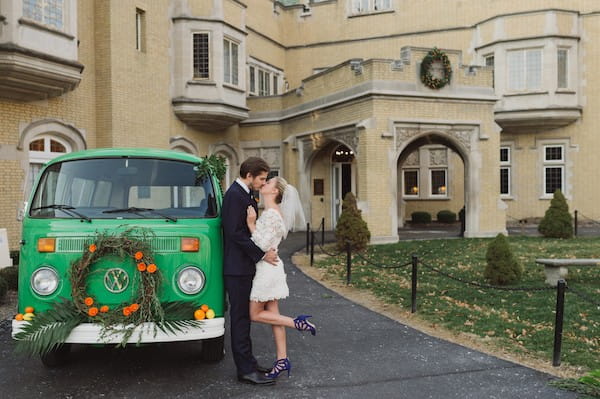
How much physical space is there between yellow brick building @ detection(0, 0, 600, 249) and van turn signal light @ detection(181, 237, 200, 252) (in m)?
9.06

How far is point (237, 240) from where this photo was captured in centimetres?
465

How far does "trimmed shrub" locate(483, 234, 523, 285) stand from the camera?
9148 millimetres

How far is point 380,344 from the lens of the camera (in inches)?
243

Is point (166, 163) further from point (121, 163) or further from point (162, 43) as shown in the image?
point (162, 43)

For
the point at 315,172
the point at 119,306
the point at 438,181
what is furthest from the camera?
the point at 438,181

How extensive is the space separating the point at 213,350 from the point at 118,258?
1.47m

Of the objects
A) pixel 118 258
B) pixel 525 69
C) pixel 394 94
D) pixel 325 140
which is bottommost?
pixel 118 258

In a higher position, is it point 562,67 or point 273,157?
point 562,67

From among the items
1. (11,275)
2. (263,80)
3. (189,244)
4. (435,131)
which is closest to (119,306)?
(189,244)

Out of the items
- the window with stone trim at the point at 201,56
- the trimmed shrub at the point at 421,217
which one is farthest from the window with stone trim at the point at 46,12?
the trimmed shrub at the point at 421,217

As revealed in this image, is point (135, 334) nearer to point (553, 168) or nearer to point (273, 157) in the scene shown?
point (273, 157)

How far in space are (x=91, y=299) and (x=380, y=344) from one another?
3.36 metres

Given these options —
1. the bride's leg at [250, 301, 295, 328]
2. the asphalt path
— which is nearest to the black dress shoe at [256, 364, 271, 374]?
the asphalt path

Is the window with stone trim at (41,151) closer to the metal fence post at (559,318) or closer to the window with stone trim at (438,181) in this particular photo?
the metal fence post at (559,318)
